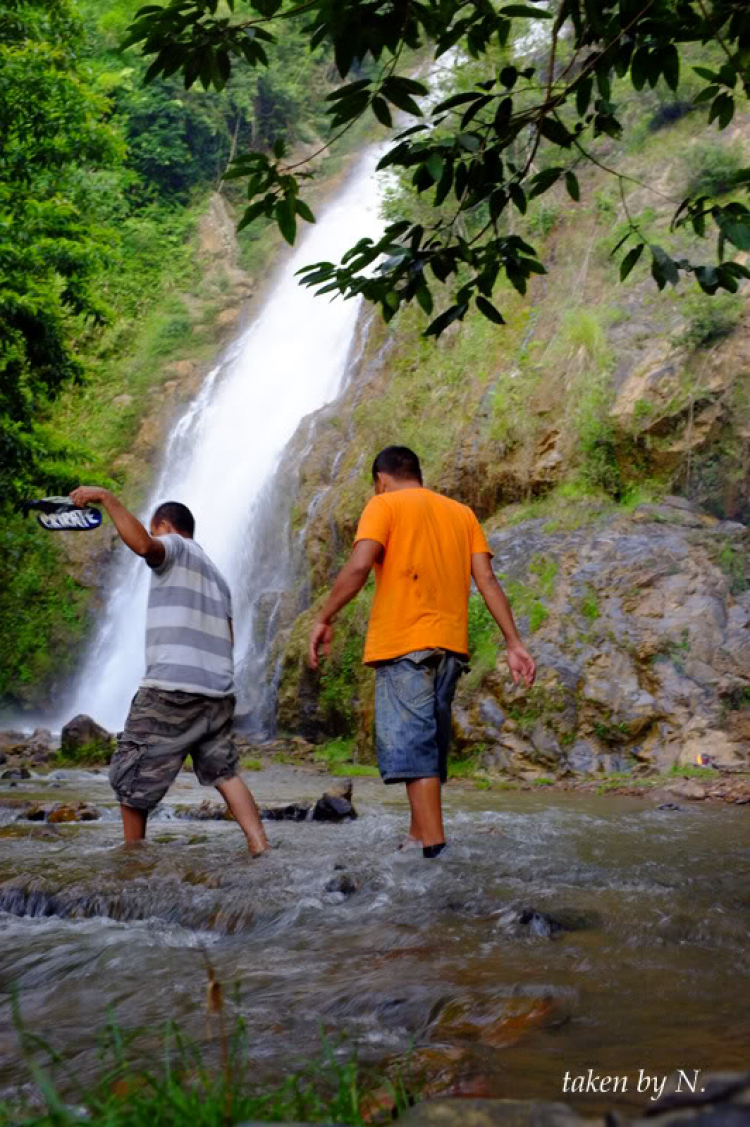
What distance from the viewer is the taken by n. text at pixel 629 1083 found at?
186 centimetres

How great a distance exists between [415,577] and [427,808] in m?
1.07

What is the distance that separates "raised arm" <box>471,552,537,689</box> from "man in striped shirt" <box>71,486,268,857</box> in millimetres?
1404

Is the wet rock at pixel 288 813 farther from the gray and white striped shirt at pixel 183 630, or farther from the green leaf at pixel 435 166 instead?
the green leaf at pixel 435 166

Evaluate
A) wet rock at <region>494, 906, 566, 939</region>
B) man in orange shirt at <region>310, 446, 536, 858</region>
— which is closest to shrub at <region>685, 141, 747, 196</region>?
man in orange shirt at <region>310, 446, 536, 858</region>

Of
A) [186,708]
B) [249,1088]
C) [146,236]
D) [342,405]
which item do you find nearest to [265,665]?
[342,405]

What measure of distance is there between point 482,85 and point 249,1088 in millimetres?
3203

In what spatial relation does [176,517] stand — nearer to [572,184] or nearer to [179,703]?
[179,703]

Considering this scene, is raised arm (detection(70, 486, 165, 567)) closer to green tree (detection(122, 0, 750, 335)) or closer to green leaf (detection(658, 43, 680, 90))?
green tree (detection(122, 0, 750, 335))

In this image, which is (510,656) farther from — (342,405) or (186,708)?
(342,405)

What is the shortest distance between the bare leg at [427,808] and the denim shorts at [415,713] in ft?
0.14

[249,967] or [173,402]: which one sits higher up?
[173,402]

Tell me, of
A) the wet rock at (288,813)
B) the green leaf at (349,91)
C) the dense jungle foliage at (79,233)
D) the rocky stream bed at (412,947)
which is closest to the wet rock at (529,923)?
the rocky stream bed at (412,947)

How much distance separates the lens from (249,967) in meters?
3.06

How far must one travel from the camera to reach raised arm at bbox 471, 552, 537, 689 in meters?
4.88
